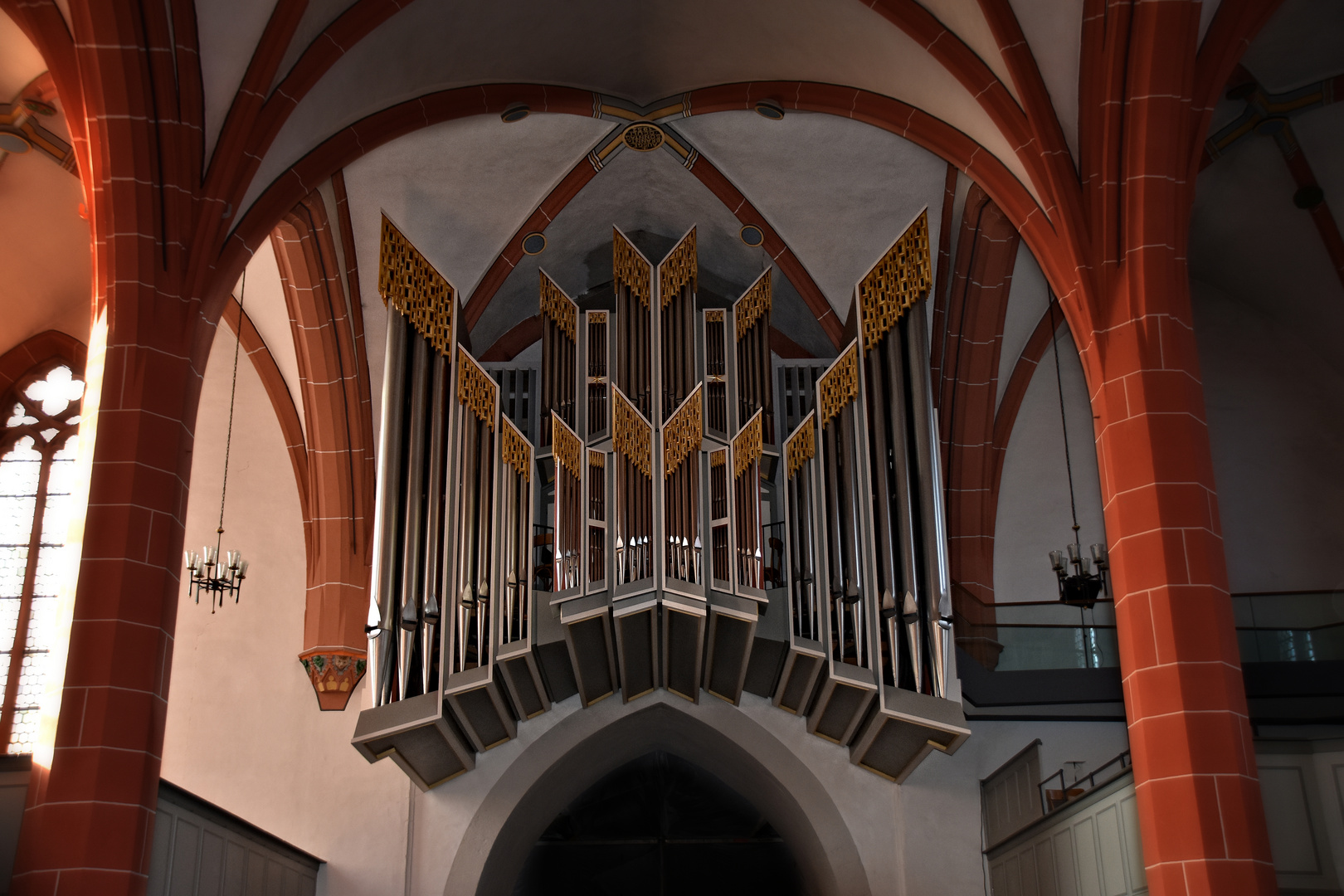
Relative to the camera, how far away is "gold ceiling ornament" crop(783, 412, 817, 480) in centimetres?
1224

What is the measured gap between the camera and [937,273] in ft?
43.7

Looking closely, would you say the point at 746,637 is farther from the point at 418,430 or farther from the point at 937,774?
the point at 418,430

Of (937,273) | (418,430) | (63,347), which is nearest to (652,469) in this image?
(418,430)

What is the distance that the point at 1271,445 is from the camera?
14.0 m

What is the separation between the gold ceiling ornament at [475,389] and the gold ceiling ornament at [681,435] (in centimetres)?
161

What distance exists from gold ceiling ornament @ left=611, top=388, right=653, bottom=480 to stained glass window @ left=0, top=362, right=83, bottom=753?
5.09 meters

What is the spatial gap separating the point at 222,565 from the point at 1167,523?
942 centimetres

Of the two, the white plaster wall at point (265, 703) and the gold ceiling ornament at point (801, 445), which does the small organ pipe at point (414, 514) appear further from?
the gold ceiling ornament at point (801, 445)

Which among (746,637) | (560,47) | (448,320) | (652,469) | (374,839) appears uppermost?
(560,47)

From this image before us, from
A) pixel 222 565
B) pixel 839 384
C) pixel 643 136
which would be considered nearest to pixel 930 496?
pixel 839 384

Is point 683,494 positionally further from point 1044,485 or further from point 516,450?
point 1044,485

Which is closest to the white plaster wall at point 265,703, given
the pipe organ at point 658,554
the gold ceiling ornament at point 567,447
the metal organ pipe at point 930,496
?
the pipe organ at point 658,554

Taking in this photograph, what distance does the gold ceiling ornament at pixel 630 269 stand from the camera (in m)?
13.9

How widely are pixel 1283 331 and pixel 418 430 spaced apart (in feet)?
29.9
